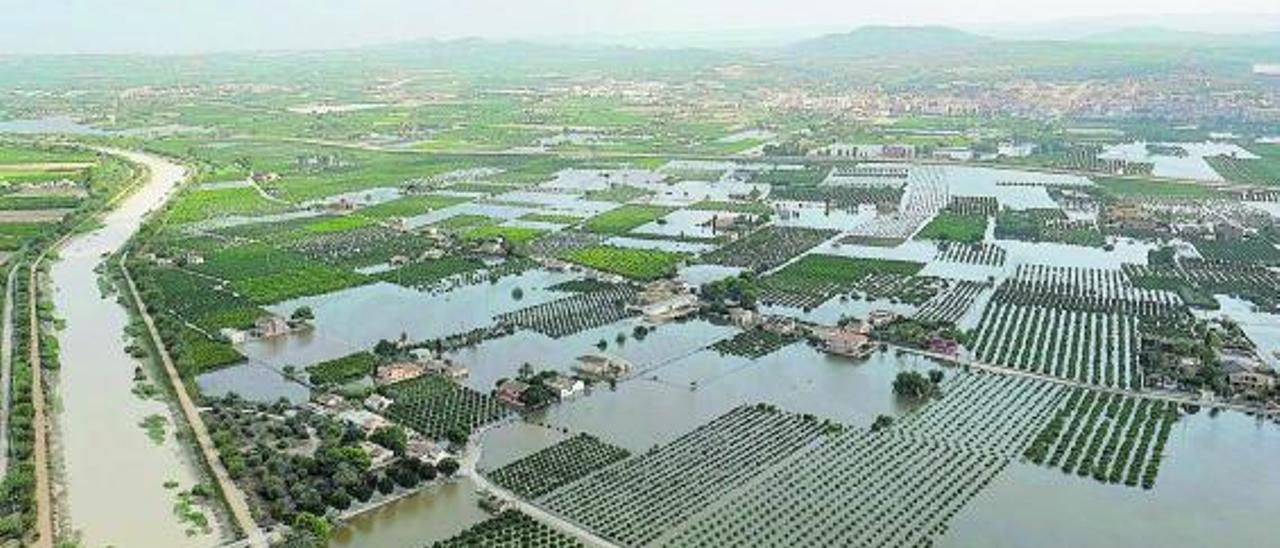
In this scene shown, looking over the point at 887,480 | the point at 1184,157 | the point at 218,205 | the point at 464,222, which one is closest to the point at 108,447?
the point at 887,480

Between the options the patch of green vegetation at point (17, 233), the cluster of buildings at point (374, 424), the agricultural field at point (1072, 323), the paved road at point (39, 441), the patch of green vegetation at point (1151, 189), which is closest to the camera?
the paved road at point (39, 441)

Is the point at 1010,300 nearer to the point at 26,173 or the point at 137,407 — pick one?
the point at 137,407

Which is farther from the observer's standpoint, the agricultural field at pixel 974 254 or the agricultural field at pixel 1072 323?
the agricultural field at pixel 974 254

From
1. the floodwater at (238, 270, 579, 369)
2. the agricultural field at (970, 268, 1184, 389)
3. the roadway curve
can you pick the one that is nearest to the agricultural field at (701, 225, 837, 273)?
the floodwater at (238, 270, 579, 369)

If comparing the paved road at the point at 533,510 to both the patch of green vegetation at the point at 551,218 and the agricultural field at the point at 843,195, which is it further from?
the agricultural field at the point at 843,195

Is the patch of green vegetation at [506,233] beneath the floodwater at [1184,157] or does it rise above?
above

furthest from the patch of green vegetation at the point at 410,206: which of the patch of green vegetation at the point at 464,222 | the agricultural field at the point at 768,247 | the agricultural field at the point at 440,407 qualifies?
the agricultural field at the point at 440,407

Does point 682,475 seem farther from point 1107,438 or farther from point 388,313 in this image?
point 388,313
